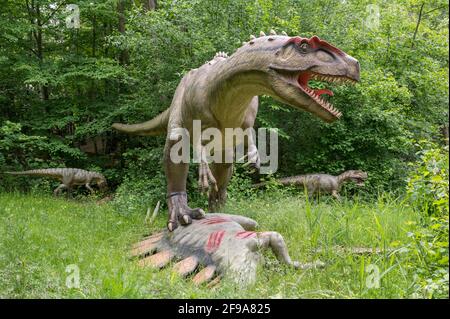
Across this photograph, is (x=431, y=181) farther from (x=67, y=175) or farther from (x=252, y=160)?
(x=67, y=175)

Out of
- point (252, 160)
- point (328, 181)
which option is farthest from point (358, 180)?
point (252, 160)

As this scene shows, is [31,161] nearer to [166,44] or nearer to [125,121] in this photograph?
[125,121]

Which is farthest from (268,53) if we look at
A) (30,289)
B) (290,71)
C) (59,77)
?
(59,77)

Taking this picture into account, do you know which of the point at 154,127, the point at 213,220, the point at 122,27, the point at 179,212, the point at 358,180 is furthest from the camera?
the point at 122,27

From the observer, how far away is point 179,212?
5.06 metres

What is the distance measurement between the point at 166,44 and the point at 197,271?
5281mm

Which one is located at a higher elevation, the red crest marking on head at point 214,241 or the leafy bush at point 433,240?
the leafy bush at point 433,240

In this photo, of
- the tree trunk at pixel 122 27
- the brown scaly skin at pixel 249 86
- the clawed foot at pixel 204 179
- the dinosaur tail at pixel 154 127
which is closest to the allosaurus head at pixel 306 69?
the brown scaly skin at pixel 249 86

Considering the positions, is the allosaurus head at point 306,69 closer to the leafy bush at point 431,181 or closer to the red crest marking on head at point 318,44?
the red crest marking on head at point 318,44

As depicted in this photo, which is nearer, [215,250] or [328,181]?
[215,250]

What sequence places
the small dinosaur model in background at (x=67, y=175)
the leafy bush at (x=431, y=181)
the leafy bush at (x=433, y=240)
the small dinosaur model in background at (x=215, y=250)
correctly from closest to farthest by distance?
the leafy bush at (x=433, y=240), the leafy bush at (x=431, y=181), the small dinosaur model in background at (x=215, y=250), the small dinosaur model in background at (x=67, y=175)

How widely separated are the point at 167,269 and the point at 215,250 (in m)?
0.45

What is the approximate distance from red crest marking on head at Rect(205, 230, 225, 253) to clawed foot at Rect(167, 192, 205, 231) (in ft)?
2.08

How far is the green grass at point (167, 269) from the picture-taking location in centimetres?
312
